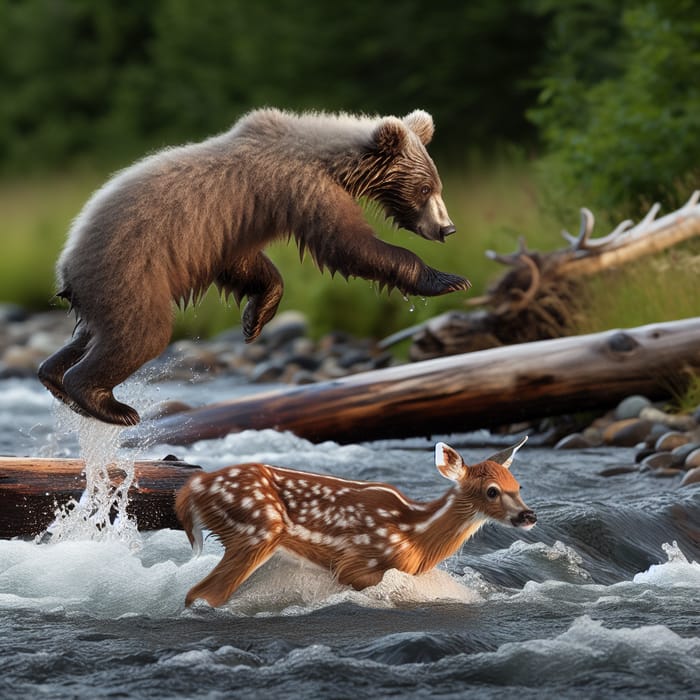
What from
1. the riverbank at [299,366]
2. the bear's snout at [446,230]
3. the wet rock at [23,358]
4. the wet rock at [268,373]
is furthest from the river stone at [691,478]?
the wet rock at [23,358]

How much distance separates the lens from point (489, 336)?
10.3 m

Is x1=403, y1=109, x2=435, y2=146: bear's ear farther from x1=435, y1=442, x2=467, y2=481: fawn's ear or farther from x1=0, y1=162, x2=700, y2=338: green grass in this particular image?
x1=0, y1=162, x2=700, y2=338: green grass

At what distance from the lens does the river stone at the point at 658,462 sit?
817cm

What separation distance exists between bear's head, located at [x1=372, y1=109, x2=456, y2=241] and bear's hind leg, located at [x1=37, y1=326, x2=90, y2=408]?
46.9 inches

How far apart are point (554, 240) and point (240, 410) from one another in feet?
14.9

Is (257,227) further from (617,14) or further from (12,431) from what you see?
(617,14)

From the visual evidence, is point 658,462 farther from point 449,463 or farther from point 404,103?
point 404,103

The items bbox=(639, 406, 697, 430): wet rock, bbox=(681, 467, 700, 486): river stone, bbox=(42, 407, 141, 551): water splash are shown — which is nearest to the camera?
bbox=(42, 407, 141, 551): water splash

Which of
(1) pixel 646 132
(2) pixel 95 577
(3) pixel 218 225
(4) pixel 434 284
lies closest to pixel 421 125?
(4) pixel 434 284

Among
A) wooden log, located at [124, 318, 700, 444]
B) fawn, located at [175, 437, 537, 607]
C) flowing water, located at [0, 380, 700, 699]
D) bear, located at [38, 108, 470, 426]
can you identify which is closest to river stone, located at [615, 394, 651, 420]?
wooden log, located at [124, 318, 700, 444]

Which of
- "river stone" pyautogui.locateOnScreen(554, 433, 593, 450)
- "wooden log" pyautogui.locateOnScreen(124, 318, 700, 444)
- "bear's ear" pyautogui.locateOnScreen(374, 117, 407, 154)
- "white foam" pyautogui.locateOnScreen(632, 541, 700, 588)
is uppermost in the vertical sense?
"bear's ear" pyautogui.locateOnScreen(374, 117, 407, 154)

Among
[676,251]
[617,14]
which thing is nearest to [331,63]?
[617,14]

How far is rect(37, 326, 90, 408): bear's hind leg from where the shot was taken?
4977 mm

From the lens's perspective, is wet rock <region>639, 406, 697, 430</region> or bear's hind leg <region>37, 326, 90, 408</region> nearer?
bear's hind leg <region>37, 326, 90, 408</region>
